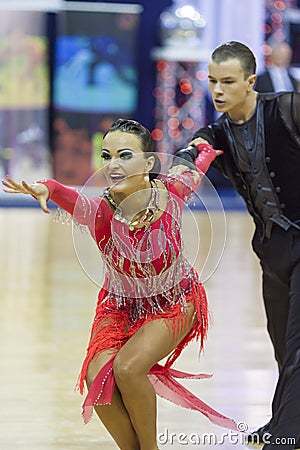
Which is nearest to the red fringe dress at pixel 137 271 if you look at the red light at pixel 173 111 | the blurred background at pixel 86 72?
A: the blurred background at pixel 86 72

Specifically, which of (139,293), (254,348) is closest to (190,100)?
(254,348)

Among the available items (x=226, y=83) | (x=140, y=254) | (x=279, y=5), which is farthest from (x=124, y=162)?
(x=279, y=5)

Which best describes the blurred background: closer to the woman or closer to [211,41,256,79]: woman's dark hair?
[211,41,256,79]: woman's dark hair

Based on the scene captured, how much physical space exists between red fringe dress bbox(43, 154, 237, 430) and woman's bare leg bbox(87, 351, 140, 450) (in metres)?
0.03

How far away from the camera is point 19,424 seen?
358 cm

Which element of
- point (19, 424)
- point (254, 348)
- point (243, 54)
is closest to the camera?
point (243, 54)

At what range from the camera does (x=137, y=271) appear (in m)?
2.93

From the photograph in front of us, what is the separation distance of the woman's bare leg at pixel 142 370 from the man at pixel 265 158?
48 cm

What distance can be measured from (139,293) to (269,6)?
989cm

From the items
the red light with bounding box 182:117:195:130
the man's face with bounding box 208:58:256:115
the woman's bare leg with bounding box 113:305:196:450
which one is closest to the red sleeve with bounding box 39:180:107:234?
the woman's bare leg with bounding box 113:305:196:450

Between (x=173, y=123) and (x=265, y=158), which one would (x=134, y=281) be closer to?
(x=265, y=158)

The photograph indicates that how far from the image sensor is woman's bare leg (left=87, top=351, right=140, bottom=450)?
2883mm

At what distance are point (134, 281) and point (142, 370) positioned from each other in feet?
0.89

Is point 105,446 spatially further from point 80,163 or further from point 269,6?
point 269,6
